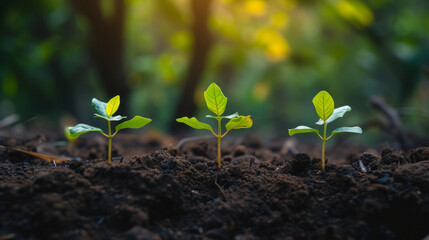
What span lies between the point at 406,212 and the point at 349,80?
6650 millimetres

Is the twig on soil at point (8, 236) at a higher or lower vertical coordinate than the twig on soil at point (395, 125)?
lower

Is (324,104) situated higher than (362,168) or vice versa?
(324,104)

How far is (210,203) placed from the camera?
893mm

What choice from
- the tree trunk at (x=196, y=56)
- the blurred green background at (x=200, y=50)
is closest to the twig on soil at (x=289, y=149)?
the blurred green background at (x=200, y=50)

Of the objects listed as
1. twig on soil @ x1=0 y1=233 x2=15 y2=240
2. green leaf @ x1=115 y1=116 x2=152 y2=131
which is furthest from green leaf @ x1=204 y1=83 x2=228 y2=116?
twig on soil @ x1=0 y1=233 x2=15 y2=240

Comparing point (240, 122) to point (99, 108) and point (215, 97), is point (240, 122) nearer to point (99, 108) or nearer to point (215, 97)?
point (215, 97)

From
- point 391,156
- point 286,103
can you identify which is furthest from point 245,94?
point 391,156

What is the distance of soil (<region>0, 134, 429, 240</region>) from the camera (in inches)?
30.6

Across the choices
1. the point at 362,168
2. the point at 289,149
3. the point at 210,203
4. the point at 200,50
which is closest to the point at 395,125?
the point at 289,149

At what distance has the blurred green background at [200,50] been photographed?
3576 millimetres

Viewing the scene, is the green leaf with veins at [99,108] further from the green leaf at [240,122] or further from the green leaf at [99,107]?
the green leaf at [240,122]

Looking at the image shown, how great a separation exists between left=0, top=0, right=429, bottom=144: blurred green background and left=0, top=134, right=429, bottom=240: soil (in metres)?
0.82

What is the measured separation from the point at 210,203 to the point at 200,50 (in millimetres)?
2978

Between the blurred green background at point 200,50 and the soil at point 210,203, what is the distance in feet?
2.69
